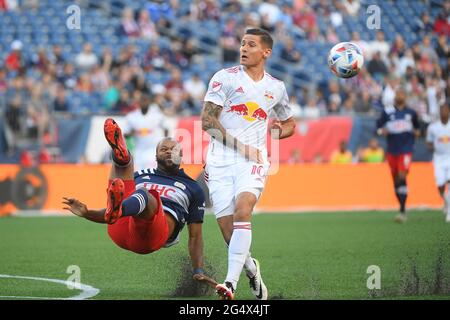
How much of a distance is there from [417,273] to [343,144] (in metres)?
13.4

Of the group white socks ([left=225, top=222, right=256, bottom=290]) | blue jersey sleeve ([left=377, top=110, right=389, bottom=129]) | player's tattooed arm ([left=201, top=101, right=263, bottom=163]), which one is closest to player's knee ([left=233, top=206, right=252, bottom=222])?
white socks ([left=225, top=222, right=256, bottom=290])

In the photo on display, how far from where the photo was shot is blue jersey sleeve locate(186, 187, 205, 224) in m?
9.11

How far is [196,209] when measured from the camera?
916cm

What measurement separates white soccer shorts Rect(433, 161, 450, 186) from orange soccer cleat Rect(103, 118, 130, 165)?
1154 cm

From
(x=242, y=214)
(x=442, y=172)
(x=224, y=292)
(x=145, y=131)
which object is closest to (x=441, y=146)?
(x=442, y=172)

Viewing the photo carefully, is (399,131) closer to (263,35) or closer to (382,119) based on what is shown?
(382,119)

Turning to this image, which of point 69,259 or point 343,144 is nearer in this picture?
point 69,259

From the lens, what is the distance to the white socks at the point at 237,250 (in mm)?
8203

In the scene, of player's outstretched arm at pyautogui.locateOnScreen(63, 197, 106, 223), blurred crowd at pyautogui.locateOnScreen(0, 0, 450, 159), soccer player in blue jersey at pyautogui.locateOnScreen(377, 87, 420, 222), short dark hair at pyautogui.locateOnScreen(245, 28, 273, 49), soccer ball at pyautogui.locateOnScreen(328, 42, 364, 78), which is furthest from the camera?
blurred crowd at pyautogui.locateOnScreen(0, 0, 450, 159)

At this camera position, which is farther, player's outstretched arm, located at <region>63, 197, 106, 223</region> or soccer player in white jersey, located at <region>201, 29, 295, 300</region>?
soccer player in white jersey, located at <region>201, 29, 295, 300</region>

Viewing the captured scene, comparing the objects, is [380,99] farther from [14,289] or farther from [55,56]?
[14,289]

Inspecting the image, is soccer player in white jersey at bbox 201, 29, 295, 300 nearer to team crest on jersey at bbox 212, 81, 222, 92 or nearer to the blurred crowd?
team crest on jersey at bbox 212, 81, 222, 92
